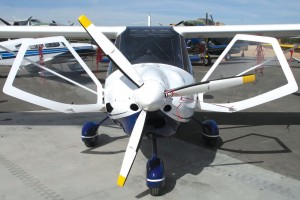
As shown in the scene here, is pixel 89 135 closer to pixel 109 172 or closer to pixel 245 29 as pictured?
pixel 109 172

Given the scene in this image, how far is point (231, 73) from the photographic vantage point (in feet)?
23.4

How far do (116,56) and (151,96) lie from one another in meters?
0.84

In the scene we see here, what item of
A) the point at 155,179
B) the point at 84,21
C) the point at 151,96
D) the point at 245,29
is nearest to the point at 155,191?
the point at 155,179

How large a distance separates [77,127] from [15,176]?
272 cm

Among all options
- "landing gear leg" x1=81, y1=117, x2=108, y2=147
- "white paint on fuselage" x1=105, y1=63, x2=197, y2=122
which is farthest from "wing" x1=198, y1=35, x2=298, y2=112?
"landing gear leg" x1=81, y1=117, x2=108, y2=147

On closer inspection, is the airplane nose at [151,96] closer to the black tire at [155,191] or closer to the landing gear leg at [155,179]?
the landing gear leg at [155,179]

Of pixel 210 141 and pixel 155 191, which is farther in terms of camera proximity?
pixel 210 141

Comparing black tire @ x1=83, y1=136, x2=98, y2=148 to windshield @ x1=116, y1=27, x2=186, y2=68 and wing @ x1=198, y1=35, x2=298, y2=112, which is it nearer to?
windshield @ x1=116, y1=27, x2=186, y2=68

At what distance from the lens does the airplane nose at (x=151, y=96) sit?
12.0 ft

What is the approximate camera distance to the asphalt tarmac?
14.1 feet

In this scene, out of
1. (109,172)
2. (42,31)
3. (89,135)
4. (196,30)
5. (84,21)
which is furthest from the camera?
(42,31)

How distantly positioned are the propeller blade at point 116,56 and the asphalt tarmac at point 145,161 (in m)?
1.59

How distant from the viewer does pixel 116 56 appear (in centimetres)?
411

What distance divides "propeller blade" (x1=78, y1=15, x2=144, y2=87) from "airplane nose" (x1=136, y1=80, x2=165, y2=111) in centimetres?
11
